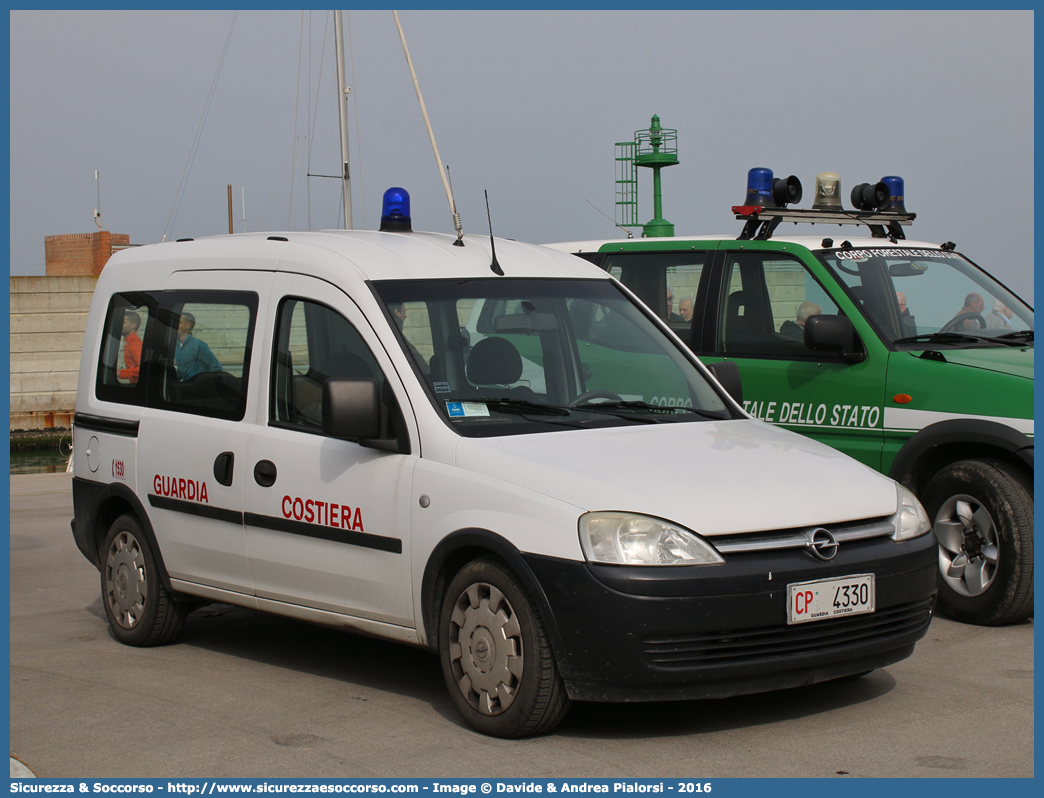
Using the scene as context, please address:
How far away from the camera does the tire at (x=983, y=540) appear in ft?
23.5

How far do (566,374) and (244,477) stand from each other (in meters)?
1.57

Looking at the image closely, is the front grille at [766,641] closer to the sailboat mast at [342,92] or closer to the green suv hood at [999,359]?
the green suv hood at [999,359]

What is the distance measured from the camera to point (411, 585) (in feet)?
18.4

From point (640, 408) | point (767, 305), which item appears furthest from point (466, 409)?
point (767, 305)

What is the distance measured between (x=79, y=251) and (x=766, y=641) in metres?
35.2

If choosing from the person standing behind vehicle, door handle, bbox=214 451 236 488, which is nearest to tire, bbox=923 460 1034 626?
the person standing behind vehicle

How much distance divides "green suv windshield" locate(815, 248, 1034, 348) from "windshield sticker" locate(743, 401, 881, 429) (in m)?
0.44

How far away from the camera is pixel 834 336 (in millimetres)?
7875

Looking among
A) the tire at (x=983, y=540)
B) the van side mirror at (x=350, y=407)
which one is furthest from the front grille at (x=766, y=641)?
the tire at (x=983, y=540)

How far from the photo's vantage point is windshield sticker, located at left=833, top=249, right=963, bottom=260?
27.6 feet

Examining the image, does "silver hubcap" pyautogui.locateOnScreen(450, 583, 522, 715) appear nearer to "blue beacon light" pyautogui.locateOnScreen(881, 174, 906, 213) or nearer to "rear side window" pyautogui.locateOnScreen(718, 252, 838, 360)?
"rear side window" pyautogui.locateOnScreen(718, 252, 838, 360)

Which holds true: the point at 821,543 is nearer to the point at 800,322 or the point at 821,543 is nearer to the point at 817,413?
the point at 817,413
